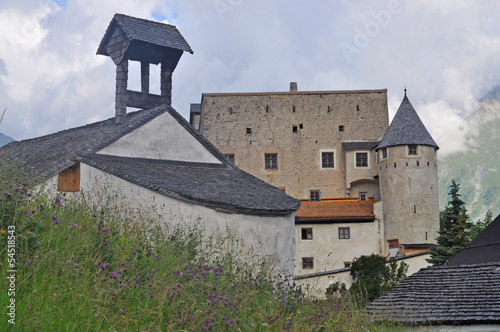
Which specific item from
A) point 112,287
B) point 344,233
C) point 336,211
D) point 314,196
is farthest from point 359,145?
point 112,287

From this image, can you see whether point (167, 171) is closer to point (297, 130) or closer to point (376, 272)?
point (376, 272)

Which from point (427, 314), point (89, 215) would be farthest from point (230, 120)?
point (89, 215)

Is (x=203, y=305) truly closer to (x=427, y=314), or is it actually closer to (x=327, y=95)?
(x=427, y=314)

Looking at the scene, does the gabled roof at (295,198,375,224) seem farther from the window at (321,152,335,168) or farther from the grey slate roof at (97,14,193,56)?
the grey slate roof at (97,14,193,56)

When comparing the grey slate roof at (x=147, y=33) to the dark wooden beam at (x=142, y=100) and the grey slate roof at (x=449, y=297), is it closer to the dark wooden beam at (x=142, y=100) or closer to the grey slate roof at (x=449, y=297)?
the dark wooden beam at (x=142, y=100)

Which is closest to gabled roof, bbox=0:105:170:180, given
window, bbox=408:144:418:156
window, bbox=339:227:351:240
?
window, bbox=339:227:351:240

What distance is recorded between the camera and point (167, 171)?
14734 mm

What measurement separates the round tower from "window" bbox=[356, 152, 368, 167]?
1.18m

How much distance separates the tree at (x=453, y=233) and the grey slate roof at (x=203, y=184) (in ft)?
61.1

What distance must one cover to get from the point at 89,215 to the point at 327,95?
37.7 m

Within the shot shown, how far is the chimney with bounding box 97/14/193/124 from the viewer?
1772 centimetres

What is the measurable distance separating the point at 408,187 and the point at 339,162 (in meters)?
5.44

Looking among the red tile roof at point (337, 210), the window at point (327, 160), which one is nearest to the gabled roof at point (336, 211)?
the red tile roof at point (337, 210)

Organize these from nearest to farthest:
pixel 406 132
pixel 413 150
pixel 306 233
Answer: pixel 306 233 → pixel 413 150 → pixel 406 132
